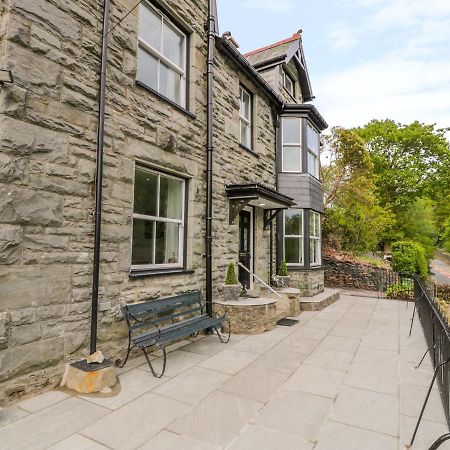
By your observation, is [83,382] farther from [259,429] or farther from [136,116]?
[136,116]

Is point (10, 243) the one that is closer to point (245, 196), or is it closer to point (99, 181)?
point (99, 181)

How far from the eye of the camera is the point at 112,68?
4602 millimetres

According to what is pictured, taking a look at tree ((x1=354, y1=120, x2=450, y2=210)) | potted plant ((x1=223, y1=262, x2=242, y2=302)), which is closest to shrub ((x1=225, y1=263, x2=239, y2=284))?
potted plant ((x1=223, y1=262, x2=242, y2=302))

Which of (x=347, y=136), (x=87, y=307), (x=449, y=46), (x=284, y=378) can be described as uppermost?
(x=347, y=136)

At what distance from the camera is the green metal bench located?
4.13 meters

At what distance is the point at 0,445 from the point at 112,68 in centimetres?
466

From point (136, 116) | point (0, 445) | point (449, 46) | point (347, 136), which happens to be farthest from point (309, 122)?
point (0, 445)

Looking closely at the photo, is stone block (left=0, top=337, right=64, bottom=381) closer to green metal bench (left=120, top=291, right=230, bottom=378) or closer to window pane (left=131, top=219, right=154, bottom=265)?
green metal bench (left=120, top=291, right=230, bottom=378)

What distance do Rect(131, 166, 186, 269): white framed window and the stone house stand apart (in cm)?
2

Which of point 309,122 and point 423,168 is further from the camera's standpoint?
point 423,168

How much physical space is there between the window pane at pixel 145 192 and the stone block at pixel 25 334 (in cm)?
223

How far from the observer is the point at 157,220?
5.46 metres

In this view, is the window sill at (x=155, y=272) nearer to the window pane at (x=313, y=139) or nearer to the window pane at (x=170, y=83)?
the window pane at (x=170, y=83)

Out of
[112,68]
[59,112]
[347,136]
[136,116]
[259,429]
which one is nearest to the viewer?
[259,429]
